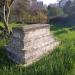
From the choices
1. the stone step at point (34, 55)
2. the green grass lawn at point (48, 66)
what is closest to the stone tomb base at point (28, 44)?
the stone step at point (34, 55)

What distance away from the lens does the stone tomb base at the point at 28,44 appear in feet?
19.8

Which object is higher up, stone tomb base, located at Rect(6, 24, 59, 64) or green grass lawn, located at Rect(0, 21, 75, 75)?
stone tomb base, located at Rect(6, 24, 59, 64)

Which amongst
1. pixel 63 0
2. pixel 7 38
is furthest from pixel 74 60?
pixel 63 0

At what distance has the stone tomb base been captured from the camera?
19.8 feet

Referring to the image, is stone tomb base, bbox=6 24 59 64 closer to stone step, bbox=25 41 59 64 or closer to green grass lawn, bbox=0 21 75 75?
stone step, bbox=25 41 59 64

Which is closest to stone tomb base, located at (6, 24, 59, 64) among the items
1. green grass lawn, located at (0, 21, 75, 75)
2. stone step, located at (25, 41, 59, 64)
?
stone step, located at (25, 41, 59, 64)

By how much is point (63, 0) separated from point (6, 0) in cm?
4330

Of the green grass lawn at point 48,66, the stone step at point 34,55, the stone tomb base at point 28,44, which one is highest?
the stone tomb base at point 28,44

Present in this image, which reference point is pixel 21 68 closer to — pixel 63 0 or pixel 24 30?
pixel 24 30

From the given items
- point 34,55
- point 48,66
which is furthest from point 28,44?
point 48,66

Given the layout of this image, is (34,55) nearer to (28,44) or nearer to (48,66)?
(28,44)

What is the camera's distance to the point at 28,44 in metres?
6.20

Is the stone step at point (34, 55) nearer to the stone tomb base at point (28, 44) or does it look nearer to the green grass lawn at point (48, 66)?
the stone tomb base at point (28, 44)

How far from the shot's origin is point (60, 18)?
2412 cm
